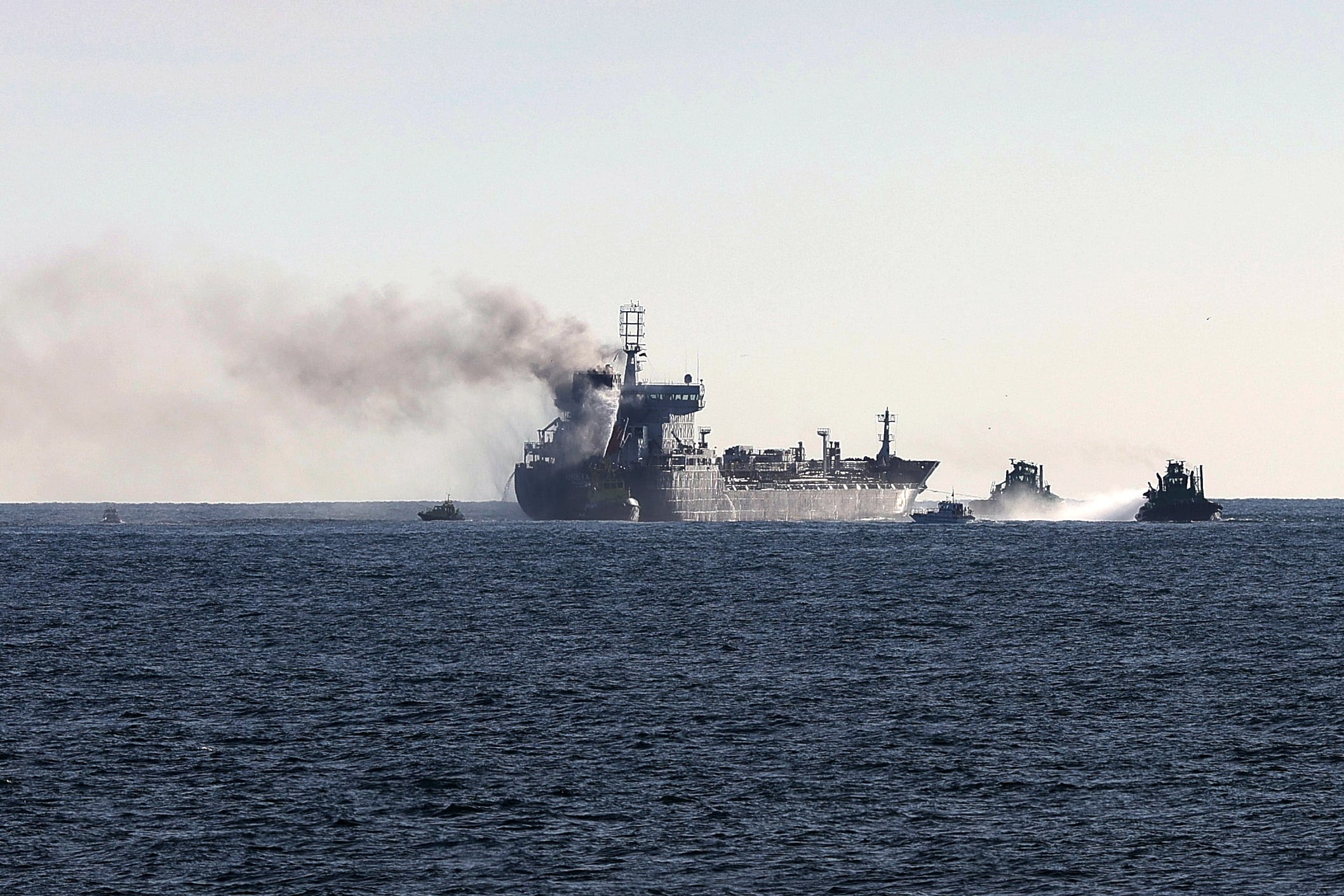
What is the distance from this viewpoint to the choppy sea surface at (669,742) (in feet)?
100

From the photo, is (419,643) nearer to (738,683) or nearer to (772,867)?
(738,683)

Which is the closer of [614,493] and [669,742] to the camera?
[669,742]

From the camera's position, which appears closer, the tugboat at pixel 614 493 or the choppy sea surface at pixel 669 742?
the choppy sea surface at pixel 669 742

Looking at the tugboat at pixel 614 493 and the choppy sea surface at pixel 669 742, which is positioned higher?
the tugboat at pixel 614 493

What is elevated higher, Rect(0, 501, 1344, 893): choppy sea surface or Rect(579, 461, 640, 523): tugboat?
Rect(579, 461, 640, 523): tugboat

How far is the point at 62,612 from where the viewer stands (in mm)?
81750

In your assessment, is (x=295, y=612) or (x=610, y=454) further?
(x=610, y=454)

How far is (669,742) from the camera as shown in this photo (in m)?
43.1

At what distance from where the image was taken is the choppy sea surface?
30531 mm

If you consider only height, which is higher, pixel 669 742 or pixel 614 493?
pixel 614 493

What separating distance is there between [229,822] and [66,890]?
5.13 metres

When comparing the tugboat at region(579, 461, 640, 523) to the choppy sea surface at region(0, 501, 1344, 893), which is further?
the tugboat at region(579, 461, 640, 523)

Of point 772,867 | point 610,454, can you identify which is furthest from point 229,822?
point 610,454

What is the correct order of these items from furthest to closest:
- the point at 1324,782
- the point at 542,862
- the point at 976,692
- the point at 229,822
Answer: the point at 976,692
the point at 1324,782
the point at 229,822
the point at 542,862
